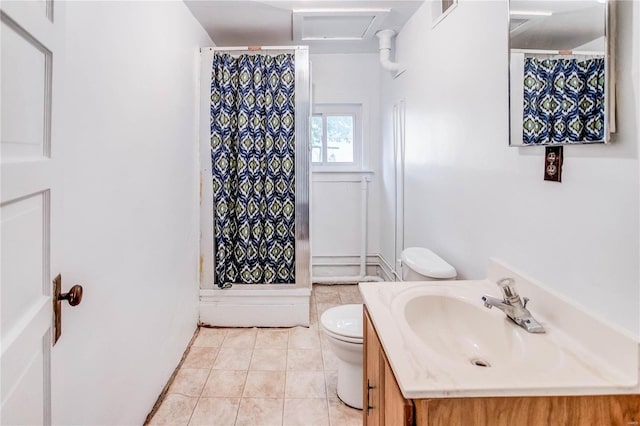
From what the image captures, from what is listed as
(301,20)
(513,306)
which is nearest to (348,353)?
(513,306)

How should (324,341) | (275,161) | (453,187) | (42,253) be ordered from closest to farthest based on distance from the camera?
(42,253) → (453,187) → (324,341) → (275,161)

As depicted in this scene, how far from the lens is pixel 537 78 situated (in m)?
1.20

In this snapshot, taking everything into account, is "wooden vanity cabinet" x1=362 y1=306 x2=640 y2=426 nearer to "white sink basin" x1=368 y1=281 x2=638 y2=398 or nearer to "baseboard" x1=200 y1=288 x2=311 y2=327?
"white sink basin" x1=368 y1=281 x2=638 y2=398

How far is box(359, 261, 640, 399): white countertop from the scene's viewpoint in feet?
2.58

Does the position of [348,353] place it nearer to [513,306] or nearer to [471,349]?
[471,349]

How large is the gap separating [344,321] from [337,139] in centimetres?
228

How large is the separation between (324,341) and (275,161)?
4.45 ft

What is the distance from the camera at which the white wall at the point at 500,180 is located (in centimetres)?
90

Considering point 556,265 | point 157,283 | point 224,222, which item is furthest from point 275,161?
point 556,265

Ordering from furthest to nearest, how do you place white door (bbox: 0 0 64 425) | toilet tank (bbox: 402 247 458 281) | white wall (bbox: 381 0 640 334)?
1. toilet tank (bbox: 402 247 458 281)
2. white wall (bbox: 381 0 640 334)
3. white door (bbox: 0 0 64 425)

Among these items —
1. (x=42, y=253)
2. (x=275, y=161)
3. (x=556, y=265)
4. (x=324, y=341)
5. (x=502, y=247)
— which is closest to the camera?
(x=42, y=253)

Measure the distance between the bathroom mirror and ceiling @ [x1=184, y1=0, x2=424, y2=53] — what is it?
4.80ft

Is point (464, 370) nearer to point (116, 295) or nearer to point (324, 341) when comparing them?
point (116, 295)

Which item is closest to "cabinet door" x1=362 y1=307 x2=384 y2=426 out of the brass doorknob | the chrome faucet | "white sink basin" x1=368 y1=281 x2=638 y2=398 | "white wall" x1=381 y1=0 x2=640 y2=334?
"white sink basin" x1=368 y1=281 x2=638 y2=398
